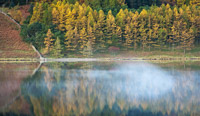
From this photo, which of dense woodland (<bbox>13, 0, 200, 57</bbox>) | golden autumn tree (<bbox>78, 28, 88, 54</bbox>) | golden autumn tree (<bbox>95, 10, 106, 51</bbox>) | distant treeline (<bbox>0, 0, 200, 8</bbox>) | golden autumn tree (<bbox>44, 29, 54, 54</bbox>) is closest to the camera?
golden autumn tree (<bbox>44, 29, 54, 54</bbox>)

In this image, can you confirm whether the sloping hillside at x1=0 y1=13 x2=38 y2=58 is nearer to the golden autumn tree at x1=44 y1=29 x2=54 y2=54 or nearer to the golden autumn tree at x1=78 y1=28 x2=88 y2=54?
the golden autumn tree at x1=44 y1=29 x2=54 y2=54

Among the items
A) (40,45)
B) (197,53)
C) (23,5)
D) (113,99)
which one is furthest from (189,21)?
(113,99)

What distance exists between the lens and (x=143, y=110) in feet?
47.4

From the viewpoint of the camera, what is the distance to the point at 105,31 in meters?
67.8

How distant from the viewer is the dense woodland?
63125 mm

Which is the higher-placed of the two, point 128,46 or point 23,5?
point 23,5

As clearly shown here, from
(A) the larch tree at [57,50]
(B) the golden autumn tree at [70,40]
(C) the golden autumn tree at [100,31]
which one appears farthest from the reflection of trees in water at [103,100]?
(C) the golden autumn tree at [100,31]

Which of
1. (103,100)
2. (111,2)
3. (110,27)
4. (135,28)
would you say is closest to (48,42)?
(110,27)

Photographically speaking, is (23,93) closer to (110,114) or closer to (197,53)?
(110,114)

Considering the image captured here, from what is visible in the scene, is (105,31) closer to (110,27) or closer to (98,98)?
(110,27)

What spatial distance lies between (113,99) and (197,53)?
2077 inches

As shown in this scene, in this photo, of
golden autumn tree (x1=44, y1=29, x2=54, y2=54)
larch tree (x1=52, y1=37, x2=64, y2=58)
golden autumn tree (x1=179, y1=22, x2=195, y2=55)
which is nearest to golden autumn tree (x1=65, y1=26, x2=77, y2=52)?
larch tree (x1=52, y1=37, x2=64, y2=58)

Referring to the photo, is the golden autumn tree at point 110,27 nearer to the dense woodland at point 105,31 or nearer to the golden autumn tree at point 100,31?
the dense woodland at point 105,31

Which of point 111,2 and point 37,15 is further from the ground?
point 111,2
